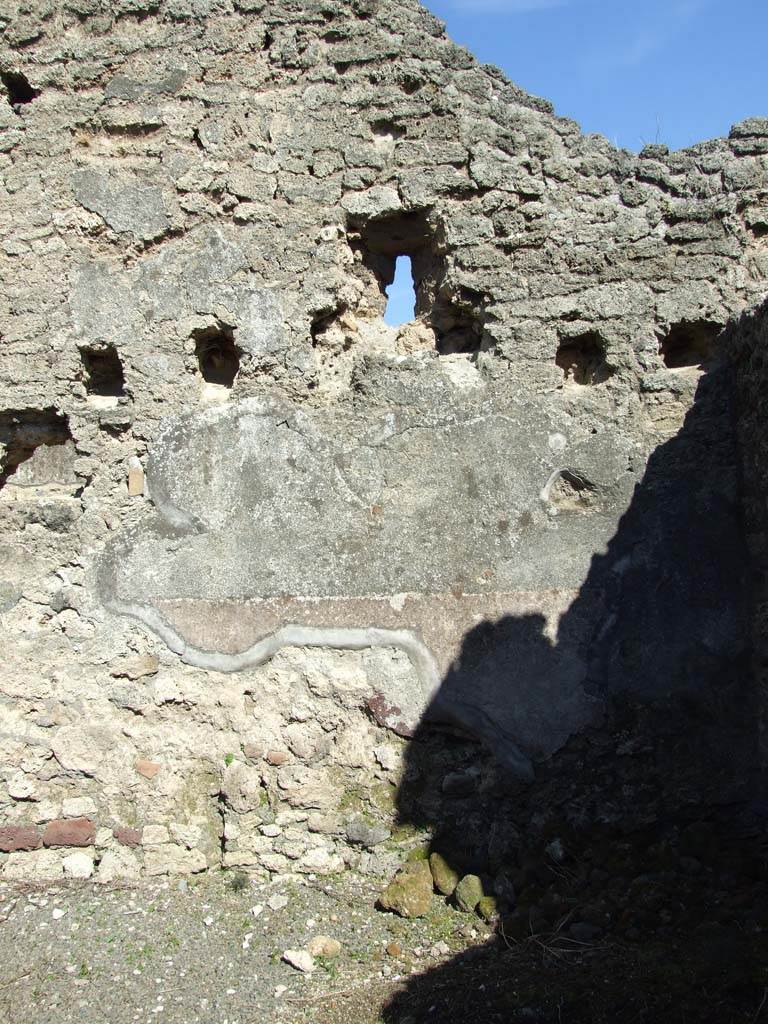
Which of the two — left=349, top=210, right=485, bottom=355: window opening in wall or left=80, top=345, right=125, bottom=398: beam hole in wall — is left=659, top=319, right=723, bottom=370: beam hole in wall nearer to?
left=349, top=210, right=485, bottom=355: window opening in wall

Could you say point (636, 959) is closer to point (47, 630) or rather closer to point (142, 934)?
point (142, 934)

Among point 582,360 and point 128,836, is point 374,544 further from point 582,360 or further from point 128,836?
point 128,836

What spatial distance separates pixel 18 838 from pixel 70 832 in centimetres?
22

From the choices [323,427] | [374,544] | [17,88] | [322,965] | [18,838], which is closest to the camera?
[322,965]

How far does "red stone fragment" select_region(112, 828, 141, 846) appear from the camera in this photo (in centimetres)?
352

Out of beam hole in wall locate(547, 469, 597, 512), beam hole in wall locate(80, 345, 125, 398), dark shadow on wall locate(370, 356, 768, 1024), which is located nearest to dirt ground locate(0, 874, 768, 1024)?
dark shadow on wall locate(370, 356, 768, 1024)

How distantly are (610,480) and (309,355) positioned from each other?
1.49m

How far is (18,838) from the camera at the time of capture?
11.5 feet

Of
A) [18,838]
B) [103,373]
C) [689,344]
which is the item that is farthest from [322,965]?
[689,344]

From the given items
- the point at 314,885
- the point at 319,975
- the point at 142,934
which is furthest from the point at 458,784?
the point at 142,934

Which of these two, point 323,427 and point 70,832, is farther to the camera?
point 323,427

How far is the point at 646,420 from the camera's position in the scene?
3.80 meters

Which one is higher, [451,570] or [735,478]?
[735,478]

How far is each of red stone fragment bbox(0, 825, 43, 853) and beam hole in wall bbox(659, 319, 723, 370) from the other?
11.5 ft
